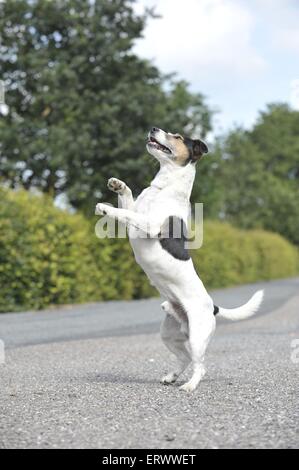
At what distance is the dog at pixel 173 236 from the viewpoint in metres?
6.04

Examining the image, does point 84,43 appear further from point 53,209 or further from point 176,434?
point 176,434

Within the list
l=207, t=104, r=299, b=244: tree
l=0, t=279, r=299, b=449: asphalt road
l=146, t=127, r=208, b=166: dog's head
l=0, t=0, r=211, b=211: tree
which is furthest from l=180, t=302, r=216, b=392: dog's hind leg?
l=207, t=104, r=299, b=244: tree

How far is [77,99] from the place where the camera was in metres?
23.6

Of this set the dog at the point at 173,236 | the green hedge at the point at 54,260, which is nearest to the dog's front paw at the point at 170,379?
the dog at the point at 173,236

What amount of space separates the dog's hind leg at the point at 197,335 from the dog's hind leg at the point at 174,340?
23 centimetres

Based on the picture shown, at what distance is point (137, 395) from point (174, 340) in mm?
814

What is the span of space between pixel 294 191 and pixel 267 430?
59.5m

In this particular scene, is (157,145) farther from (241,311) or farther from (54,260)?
(54,260)

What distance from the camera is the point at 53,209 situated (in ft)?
56.2

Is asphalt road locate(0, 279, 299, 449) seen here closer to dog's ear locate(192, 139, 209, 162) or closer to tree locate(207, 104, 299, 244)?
dog's ear locate(192, 139, 209, 162)

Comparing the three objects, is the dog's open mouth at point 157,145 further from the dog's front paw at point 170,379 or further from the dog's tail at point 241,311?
the dog's front paw at point 170,379

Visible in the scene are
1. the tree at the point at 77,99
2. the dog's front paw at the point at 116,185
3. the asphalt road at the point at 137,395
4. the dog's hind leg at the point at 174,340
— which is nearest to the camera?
the asphalt road at the point at 137,395
